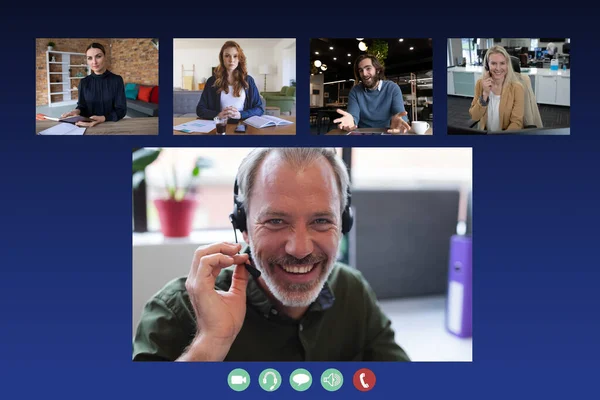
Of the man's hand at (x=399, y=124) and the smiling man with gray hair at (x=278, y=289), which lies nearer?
the smiling man with gray hair at (x=278, y=289)

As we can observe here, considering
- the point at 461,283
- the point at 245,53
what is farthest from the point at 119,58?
the point at 461,283

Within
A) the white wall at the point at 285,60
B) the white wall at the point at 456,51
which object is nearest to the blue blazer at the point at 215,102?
the white wall at the point at 285,60

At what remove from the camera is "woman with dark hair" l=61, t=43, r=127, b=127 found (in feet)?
8.89

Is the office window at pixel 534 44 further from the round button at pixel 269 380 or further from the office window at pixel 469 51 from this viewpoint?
the round button at pixel 269 380

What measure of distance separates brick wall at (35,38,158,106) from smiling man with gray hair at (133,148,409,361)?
0.59 meters

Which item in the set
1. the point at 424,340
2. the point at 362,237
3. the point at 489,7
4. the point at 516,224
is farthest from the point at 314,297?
the point at 489,7

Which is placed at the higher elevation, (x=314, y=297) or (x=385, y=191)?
(x=385, y=191)

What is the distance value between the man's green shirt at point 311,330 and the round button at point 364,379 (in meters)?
0.06

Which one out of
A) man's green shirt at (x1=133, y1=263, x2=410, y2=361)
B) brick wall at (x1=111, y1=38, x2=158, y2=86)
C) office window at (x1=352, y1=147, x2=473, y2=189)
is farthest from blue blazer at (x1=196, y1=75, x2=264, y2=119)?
man's green shirt at (x1=133, y1=263, x2=410, y2=361)

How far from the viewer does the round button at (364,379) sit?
270 centimetres

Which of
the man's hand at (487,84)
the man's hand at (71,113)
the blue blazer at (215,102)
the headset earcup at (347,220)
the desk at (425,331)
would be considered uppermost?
the man's hand at (487,84)

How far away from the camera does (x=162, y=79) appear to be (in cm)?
271
